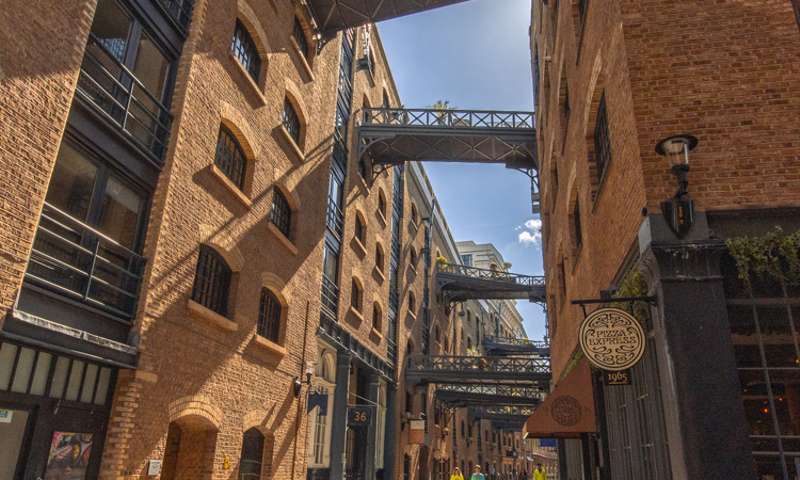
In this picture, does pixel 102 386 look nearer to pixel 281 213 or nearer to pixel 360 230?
pixel 281 213

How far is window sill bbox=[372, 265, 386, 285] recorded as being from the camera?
23969 millimetres

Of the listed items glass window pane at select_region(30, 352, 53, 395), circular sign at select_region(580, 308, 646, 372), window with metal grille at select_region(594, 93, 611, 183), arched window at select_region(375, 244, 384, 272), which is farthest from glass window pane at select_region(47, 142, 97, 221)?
arched window at select_region(375, 244, 384, 272)

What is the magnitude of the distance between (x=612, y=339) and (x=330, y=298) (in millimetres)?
13201

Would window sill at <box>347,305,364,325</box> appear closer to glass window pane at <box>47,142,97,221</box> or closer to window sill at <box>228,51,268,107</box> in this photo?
window sill at <box>228,51,268,107</box>

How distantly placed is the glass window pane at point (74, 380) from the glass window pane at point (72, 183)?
208 centimetres

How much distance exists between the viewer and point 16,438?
7129 mm

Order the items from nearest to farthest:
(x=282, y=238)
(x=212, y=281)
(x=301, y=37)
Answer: (x=212, y=281)
(x=282, y=238)
(x=301, y=37)

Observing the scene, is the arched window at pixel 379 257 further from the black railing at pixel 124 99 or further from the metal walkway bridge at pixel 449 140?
the black railing at pixel 124 99

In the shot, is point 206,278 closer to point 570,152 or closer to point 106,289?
point 106,289

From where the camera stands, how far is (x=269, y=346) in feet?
43.5

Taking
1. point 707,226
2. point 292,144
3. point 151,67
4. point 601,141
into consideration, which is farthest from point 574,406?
point 292,144

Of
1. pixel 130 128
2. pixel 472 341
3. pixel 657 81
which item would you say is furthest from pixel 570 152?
pixel 472 341

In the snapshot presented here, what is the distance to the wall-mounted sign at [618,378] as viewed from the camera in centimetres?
662

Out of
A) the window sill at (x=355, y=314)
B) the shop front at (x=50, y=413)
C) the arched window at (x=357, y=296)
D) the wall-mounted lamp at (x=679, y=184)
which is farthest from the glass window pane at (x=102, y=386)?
the arched window at (x=357, y=296)
